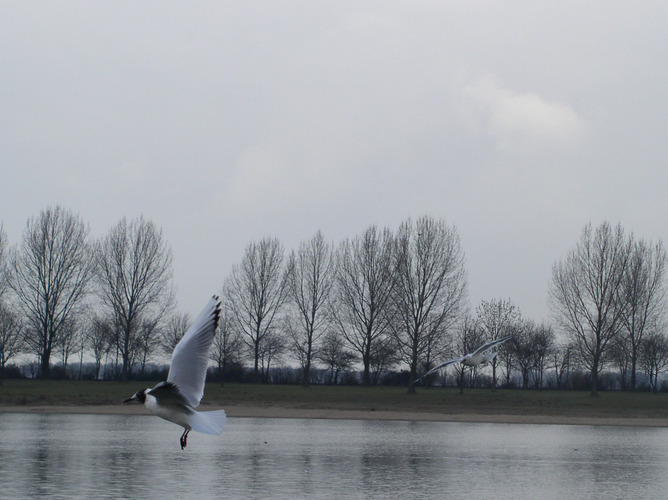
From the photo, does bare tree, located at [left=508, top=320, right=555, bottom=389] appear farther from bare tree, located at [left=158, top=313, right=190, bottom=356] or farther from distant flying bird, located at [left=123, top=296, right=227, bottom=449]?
distant flying bird, located at [left=123, top=296, right=227, bottom=449]

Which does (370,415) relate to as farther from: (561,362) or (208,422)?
(561,362)

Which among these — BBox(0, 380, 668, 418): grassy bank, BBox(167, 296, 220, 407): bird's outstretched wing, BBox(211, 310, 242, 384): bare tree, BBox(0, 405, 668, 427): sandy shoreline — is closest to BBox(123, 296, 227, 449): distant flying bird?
BBox(167, 296, 220, 407): bird's outstretched wing

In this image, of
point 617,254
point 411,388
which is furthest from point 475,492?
point 617,254

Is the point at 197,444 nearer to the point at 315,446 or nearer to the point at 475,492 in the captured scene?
the point at 315,446

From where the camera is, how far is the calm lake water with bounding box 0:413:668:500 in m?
22.9

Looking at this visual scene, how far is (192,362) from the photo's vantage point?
12719mm

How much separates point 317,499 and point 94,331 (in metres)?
84.2

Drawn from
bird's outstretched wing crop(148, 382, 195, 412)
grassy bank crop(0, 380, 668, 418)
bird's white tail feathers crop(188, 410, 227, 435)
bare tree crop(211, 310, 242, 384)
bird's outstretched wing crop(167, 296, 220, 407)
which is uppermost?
bare tree crop(211, 310, 242, 384)

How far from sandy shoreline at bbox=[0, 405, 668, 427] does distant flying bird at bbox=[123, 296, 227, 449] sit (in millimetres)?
38433

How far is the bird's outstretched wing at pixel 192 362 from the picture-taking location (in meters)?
12.5

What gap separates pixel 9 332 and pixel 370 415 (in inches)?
1527

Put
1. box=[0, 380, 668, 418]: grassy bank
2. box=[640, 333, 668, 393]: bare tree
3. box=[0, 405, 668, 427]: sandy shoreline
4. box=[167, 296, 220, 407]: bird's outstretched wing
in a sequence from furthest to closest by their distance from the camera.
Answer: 1. box=[640, 333, 668, 393]: bare tree
2. box=[0, 380, 668, 418]: grassy bank
3. box=[0, 405, 668, 427]: sandy shoreline
4. box=[167, 296, 220, 407]: bird's outstretched wing

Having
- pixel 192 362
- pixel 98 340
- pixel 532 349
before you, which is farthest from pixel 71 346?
pixel 192 362

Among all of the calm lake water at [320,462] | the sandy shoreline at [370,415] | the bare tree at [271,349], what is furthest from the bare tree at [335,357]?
the calm lake water at [320,462]
